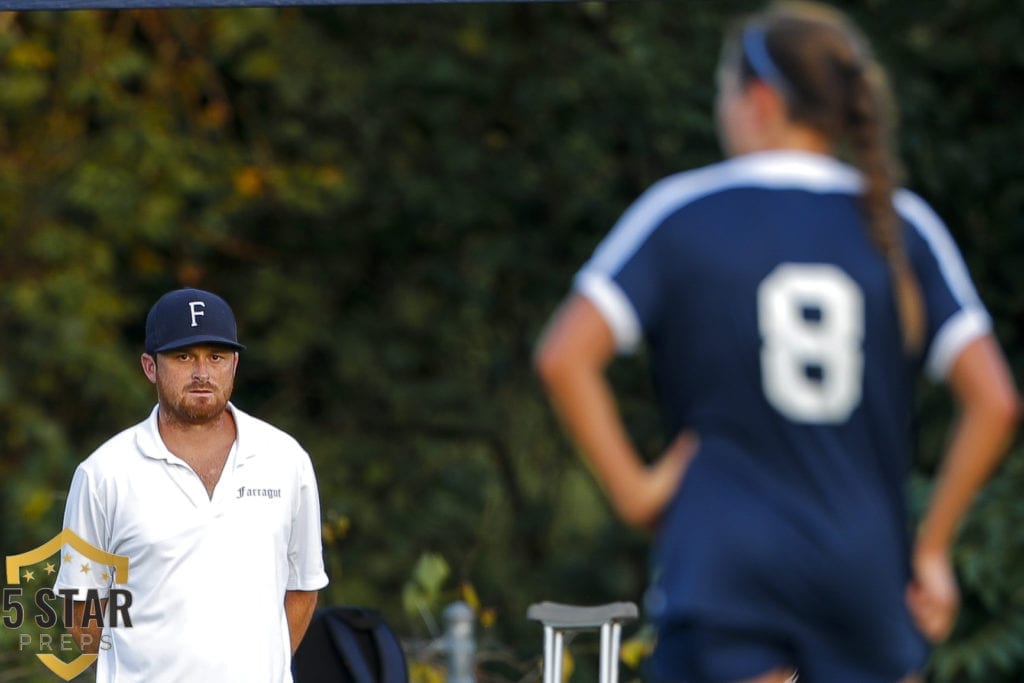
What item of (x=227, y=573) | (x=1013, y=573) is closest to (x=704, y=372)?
(x=227, y=573)

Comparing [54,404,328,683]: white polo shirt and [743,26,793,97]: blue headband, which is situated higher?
[743,26,793,97]: blue headband

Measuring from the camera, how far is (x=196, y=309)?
3.92 metres

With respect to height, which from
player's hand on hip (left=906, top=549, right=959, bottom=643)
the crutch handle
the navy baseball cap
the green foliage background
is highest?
the green foliage background

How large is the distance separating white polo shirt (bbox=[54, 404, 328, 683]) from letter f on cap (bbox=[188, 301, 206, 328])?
0.21m

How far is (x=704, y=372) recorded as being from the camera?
8.19 ft

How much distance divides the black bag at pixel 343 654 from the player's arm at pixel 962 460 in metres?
2.33

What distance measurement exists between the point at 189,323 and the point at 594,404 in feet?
5.36

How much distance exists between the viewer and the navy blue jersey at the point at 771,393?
2469 millimetres

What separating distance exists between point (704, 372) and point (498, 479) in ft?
32.0

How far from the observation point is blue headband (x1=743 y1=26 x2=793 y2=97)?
2576 millimetres

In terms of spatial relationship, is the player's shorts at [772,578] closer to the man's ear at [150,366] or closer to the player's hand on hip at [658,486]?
the player's hand on hip at [658,486]

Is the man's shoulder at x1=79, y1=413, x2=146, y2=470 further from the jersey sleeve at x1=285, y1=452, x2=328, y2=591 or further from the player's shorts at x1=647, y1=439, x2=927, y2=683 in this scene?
the player's shorts at x1=647, y1=439, x2=927, y2=683

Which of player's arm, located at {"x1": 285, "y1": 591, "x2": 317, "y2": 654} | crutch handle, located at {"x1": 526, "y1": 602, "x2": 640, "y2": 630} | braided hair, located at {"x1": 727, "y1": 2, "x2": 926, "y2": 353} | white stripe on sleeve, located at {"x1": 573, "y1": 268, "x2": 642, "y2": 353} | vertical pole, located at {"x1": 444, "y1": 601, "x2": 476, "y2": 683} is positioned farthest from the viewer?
vertical pole, located at {"x1": 444, "y1": 601, "x2": 476, "y2": 683}

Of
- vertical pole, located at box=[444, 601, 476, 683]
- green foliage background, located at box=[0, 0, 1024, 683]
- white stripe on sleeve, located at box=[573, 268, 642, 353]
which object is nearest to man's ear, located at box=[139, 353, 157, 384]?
vertical pole, located at box=[444, 601, 476, 683]
